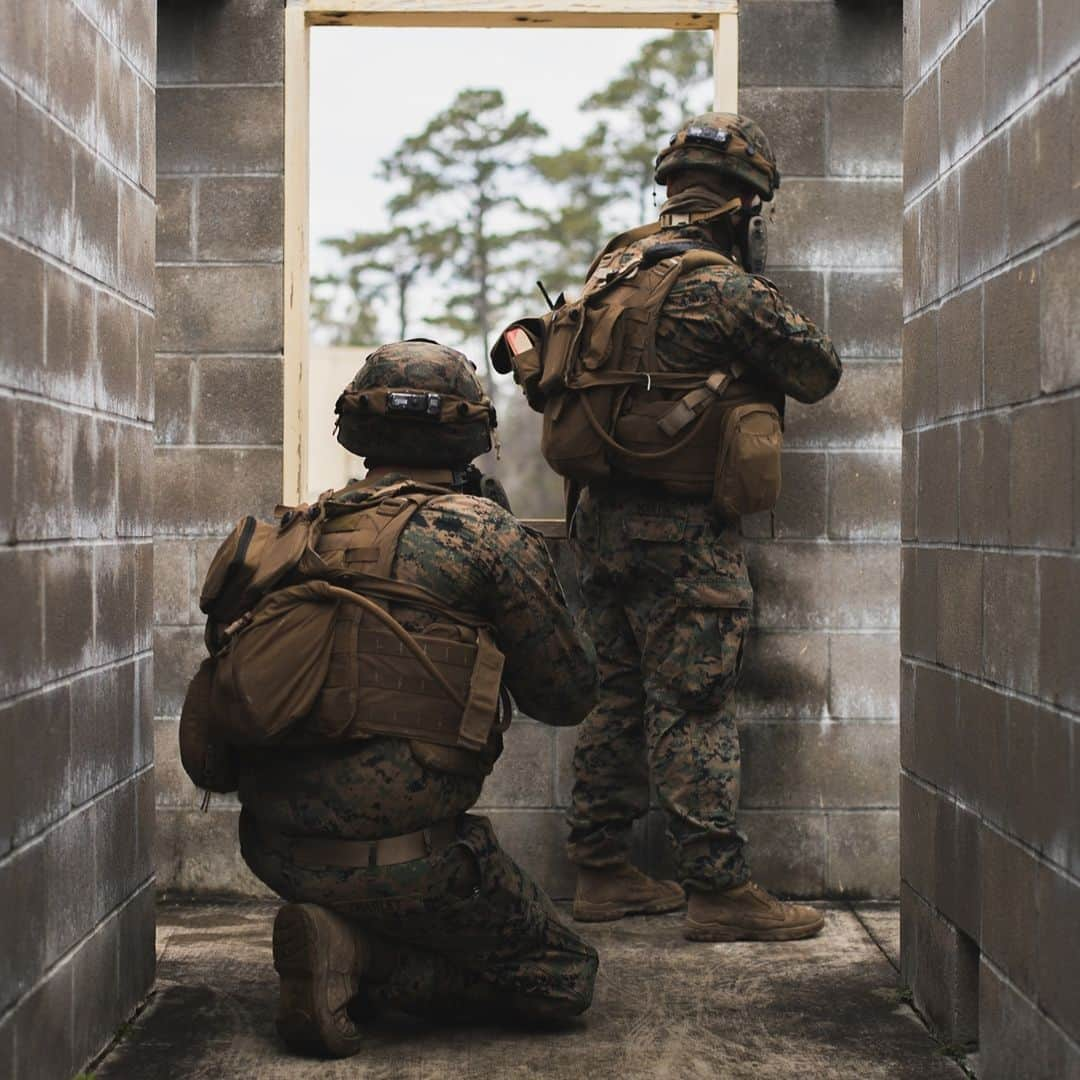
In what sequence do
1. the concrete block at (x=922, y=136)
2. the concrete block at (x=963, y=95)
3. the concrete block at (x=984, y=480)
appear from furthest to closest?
the concrete block at (x=922, y=136), the concrete block at (x=963, y=95), the concrete block at (x=984, y=480)

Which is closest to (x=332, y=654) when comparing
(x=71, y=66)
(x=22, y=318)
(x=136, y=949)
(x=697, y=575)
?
(x=22, y=318)

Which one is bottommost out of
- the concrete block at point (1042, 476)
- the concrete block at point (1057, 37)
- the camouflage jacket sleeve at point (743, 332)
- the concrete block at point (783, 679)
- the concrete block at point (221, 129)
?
the concrete block at point (783, 679)

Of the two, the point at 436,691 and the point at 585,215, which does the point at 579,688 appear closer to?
the point at 436,691

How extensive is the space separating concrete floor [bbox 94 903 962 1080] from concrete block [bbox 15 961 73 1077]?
0.18 meters

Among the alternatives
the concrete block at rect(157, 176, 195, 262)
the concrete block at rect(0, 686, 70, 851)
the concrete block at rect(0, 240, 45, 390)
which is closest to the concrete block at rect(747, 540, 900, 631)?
the concrete block at rect(157, 176, 195, 262)

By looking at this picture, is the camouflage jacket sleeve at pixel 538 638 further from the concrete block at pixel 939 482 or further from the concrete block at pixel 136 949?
the concrete block at pixel 136 949

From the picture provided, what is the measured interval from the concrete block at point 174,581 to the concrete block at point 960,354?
97.7 inches

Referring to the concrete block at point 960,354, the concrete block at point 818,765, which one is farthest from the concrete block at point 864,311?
the concrete block at point 960,354

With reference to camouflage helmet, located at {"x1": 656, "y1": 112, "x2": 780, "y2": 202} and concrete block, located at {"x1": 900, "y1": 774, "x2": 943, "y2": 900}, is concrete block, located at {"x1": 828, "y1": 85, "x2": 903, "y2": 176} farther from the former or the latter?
concrete block, located at {"x1": 900, "y1": 774, "x2": 943, "y2": 900}

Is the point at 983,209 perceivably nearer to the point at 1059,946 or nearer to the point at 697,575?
the point at 1059,946

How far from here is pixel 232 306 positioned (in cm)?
492

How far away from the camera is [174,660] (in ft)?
16.1

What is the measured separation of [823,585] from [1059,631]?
2.31 m

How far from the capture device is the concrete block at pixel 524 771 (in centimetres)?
486
